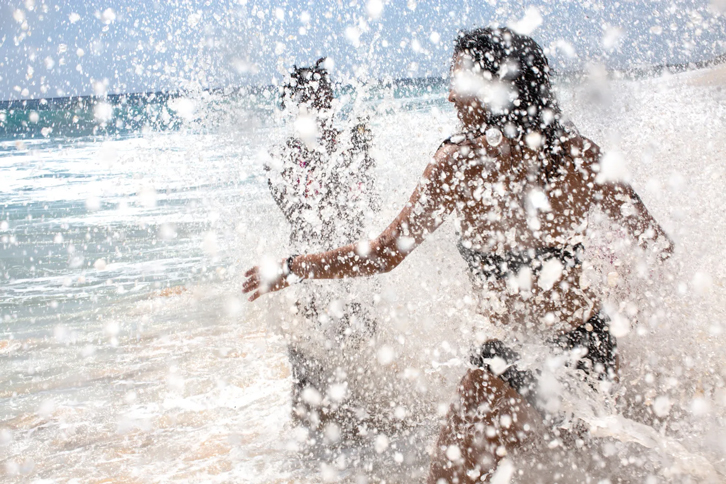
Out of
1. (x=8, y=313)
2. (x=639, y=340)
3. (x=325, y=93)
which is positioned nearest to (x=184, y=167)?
(x=8, y=313)

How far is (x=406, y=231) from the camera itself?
207 cm

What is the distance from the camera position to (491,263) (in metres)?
2.16

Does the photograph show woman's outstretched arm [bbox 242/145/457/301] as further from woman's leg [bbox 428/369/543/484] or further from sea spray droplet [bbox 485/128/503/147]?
woman's leg [bbox 428/369/543/484]

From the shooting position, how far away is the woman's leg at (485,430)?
1.99 metres

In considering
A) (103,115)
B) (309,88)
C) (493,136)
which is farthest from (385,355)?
(103,115)

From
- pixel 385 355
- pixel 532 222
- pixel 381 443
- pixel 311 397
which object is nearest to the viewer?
pixel 532 222

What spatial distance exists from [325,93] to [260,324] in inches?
97.3

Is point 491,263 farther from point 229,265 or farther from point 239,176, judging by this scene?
point 239,176

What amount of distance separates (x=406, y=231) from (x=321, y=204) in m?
1.73

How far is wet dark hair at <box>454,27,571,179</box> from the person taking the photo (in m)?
2.07

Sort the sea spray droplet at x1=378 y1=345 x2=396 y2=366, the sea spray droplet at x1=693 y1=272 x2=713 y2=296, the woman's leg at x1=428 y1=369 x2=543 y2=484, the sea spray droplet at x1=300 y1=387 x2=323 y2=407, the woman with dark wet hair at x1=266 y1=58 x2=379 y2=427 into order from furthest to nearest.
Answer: the sea spray droplet at x1=378 y1=345 x2=396 y2=366, the woman with dark wet hair at x1=266 y1=58 x2=379 y2=427, the sea spray droplet at x1=300 y1=387 x2=323 y2=407, the sea spray droplet at x1=693 y1=272 x2=713 y2=296, the woman's leg at x1=428 y1=369 x2=543 y2=484

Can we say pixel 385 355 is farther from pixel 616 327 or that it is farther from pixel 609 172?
pixel 609 172

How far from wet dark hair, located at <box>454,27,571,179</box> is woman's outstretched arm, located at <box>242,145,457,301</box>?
9.5 inches

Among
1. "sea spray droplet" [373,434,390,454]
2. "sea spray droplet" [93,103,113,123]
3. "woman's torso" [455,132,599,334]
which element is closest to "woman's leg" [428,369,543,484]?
"woman's torso" [455,132,599,334]
